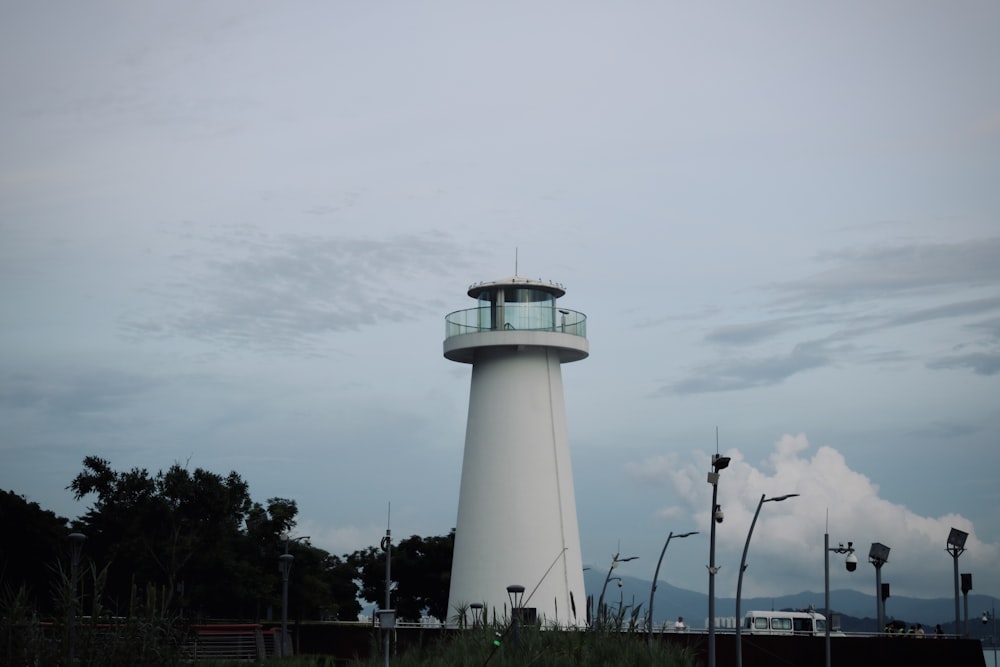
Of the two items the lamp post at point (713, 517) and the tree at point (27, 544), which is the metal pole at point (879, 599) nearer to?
the lamp post at point (713, 517)

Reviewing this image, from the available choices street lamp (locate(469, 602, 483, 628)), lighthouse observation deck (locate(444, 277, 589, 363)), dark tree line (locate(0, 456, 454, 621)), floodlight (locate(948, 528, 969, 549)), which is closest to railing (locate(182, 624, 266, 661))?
dark tree line (locate(0, 456, 454, 621))

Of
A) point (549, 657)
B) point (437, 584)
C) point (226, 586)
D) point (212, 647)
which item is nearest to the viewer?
point (549, 657)

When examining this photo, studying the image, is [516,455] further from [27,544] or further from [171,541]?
[27,544]

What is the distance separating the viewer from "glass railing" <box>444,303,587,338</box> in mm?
45781

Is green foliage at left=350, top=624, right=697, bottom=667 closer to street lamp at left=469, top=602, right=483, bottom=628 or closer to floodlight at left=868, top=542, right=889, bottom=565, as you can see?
street lamp at left=469, top=602, right=483, bottom=628

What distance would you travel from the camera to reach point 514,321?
45844 mm

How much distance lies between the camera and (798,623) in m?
50.2

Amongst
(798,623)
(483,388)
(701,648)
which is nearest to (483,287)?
(483,388)

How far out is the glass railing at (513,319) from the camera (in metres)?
45.8

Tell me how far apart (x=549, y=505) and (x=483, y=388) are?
507cm

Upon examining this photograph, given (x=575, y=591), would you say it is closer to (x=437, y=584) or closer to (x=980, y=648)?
(x=980, y=648)

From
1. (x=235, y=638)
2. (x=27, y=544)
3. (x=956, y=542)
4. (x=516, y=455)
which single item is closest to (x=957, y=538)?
(x=956, y=542)

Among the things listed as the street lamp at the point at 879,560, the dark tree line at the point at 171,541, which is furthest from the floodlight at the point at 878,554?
the dark tree line at the point at 171,541

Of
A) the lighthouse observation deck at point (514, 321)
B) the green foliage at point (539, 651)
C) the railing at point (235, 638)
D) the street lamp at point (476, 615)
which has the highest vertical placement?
the lighthouse observation deck at point (514, 321)
